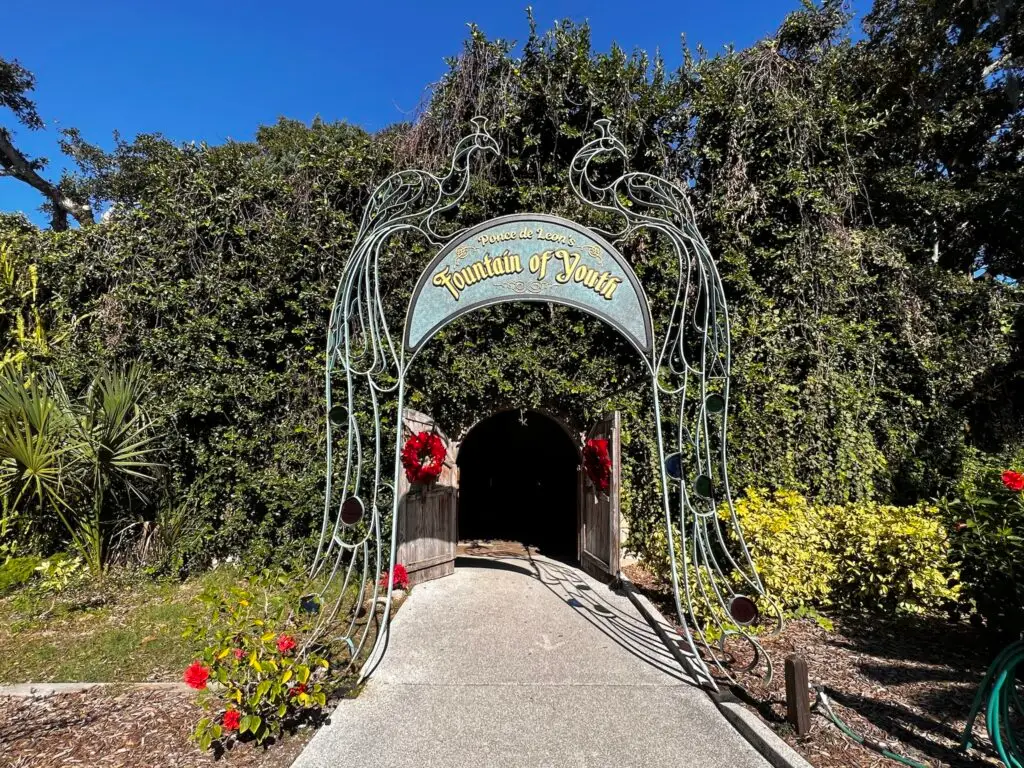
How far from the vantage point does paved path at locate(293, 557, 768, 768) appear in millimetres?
3172

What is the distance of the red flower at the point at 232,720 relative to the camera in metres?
3.14

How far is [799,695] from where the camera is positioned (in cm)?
331

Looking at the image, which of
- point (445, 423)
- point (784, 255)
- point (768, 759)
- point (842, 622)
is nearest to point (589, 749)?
point (768, 759)

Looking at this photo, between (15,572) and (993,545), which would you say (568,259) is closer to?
(993,545)

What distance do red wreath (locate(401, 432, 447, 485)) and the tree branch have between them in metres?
15.1

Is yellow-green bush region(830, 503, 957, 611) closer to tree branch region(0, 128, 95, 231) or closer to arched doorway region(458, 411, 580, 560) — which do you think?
arched doorway region(458, 411, 580, 560)

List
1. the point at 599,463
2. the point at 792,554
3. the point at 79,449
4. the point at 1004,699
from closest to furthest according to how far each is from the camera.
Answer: the point at 1004,699 < the point at 792,554 < the point at 79,449 < the point at 599,463

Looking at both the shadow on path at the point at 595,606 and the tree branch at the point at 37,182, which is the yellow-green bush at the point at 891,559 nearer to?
the shadow on path at the point at 595,606

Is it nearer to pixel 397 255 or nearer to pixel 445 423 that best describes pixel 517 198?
pixel 397 255

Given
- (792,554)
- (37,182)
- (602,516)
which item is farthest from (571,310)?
(37,182)

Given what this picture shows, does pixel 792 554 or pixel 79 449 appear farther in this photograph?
pixel 79 449

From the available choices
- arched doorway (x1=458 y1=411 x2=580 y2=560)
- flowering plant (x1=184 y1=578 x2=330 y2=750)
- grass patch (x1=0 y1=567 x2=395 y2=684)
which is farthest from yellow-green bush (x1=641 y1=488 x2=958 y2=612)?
arched doorway (x1=458 y1=411 x2=580 y2=560)

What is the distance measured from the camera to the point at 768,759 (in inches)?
124

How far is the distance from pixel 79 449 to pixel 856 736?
780 cm
